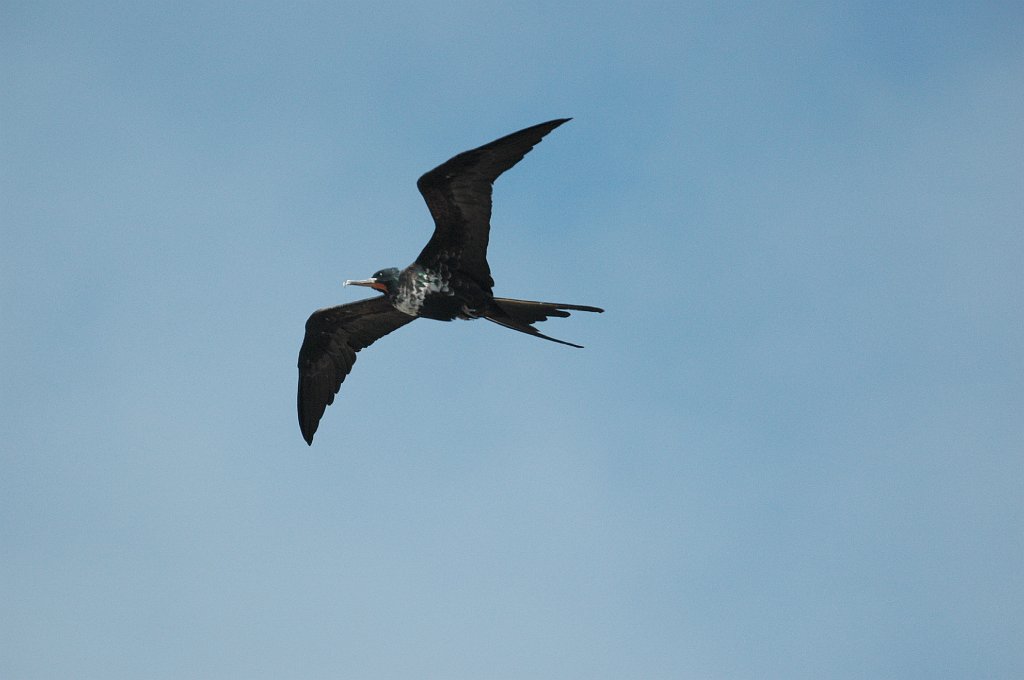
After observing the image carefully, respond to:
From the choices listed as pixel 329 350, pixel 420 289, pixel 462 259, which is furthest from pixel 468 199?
pixel 329 350

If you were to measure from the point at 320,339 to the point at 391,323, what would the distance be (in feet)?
2.73

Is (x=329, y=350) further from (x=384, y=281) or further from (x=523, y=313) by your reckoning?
(x=523, y=313)

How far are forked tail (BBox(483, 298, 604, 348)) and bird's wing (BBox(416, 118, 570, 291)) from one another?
0.25 metres

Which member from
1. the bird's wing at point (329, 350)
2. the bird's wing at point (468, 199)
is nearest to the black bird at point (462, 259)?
the bird's wing at point (468, 199)

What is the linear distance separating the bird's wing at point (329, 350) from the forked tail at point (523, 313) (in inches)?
84.2

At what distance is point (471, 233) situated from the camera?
10711mm

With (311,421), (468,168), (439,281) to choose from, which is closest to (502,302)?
(439,281)

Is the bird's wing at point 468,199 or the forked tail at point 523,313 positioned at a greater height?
the bird's wing at point 468,199

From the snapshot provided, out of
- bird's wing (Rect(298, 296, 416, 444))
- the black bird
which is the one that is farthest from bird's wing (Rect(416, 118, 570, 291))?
bird's wing (Rect(298, 296, 416, 444))

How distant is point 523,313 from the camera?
10.8 m

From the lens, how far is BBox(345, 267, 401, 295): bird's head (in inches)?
447

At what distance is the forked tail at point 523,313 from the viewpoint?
10.6 meters

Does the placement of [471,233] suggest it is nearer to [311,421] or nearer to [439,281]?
[439,281]

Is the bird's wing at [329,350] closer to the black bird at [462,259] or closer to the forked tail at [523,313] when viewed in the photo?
the black bird at [462,259]
